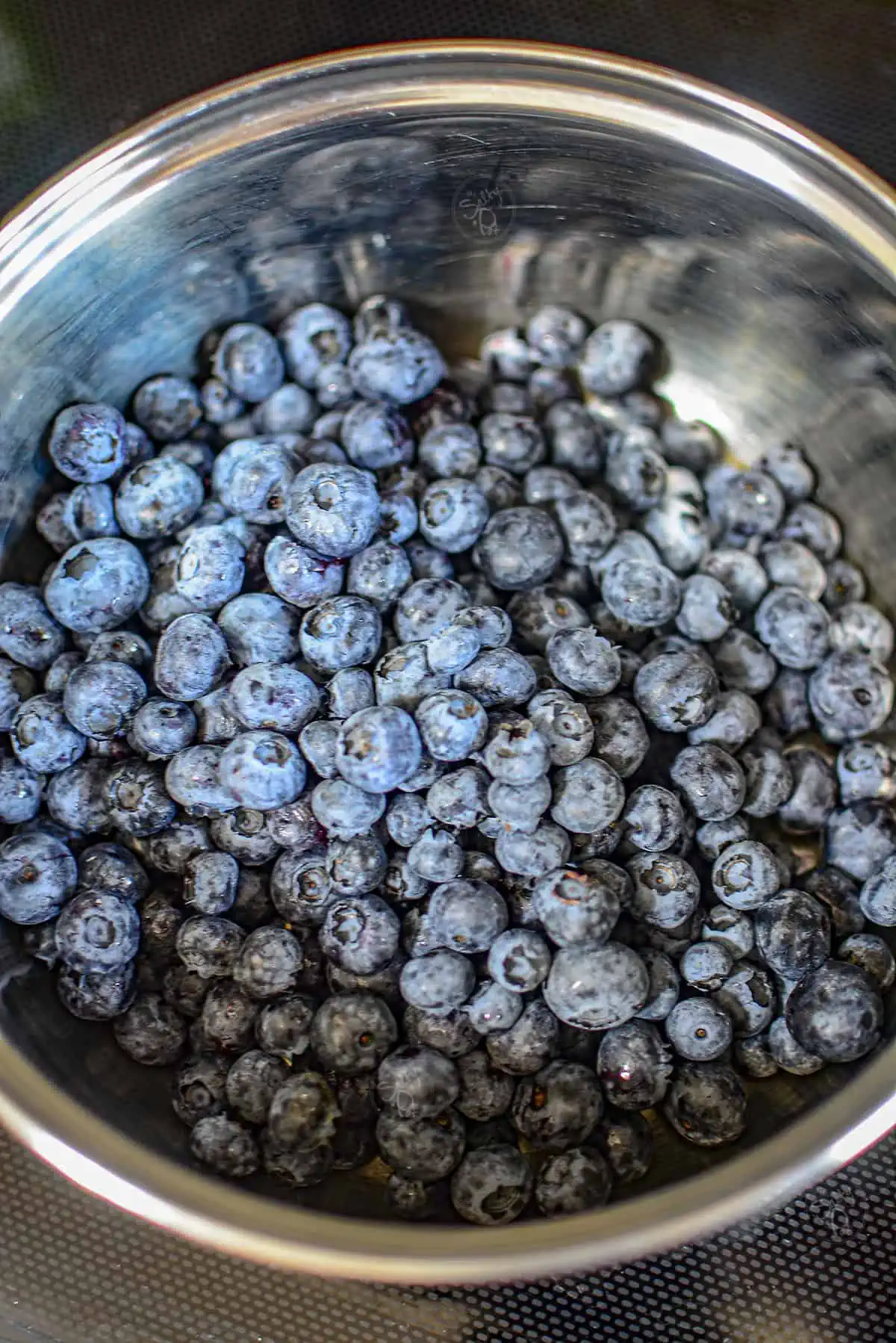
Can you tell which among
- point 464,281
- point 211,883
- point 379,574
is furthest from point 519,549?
point 211,883

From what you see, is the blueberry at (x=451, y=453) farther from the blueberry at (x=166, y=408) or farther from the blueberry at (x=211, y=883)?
the blueberry at (x=211, y=883)

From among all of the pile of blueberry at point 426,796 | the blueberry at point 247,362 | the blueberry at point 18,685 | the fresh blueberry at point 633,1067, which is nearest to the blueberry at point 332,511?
the pile of blueberry at point 426,796

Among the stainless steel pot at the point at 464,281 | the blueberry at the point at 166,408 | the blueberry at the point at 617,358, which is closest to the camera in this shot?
the stainless steel pot at the point at 464,281

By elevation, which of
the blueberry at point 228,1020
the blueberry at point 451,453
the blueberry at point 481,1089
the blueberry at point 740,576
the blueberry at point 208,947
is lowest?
the blueberry at point 228,1020

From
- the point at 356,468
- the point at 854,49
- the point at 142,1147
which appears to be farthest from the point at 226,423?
the point at 854,49

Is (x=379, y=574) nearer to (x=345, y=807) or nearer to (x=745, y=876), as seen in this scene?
(x=345, y=807)

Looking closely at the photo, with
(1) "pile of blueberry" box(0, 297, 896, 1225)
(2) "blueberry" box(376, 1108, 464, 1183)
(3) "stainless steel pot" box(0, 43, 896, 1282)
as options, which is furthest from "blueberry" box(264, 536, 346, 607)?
(2) "blueberry" box(376, 1108, 464, 1183)

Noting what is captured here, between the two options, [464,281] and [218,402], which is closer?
[218,402]
